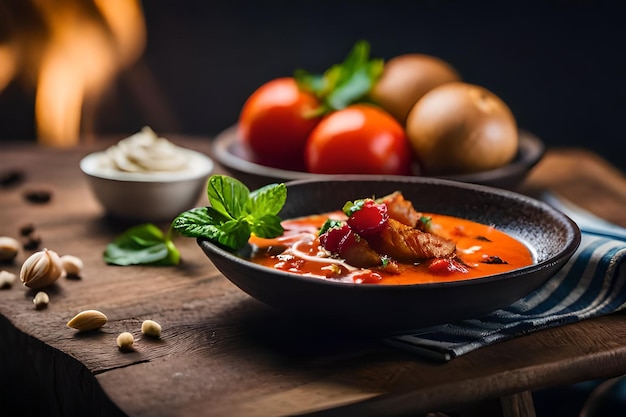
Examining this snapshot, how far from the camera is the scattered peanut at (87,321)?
60.4 inches

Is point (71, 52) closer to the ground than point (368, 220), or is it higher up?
closer to the ground

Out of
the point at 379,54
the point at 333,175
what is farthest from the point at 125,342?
the point at 379,54

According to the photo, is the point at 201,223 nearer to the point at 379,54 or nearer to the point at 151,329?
the point at 151,329

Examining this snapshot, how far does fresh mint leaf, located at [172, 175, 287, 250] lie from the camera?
5.15ft

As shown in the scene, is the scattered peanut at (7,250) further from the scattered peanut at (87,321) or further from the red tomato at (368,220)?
the red tomato at (368,220)

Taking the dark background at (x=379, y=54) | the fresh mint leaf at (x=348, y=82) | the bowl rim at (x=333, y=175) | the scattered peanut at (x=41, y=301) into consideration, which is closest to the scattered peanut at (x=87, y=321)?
the scattered peanut at (x=41, y=301)

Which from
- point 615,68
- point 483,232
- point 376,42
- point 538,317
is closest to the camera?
point 538,317

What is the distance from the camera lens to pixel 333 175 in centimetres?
228

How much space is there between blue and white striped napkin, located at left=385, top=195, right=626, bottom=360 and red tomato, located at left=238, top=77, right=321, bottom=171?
2.83 ft

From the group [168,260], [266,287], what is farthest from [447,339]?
[168,260]

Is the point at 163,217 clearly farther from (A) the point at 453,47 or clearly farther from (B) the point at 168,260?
(A) the point at 453,47

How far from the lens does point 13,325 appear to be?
62.1 inches

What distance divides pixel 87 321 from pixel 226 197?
1.15 feet

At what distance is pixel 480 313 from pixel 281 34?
266cm
